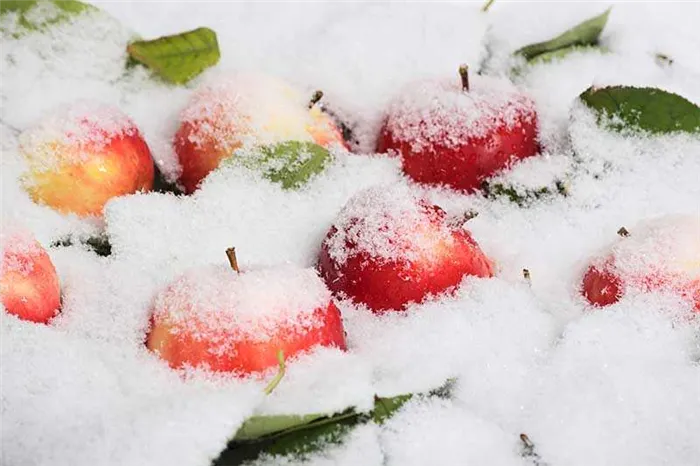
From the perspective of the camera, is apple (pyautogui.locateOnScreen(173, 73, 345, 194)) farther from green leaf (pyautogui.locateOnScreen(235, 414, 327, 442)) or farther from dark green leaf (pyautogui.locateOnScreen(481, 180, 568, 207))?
green leaf (pyautogui.locateOnScreen(235, 414, 327, 442))

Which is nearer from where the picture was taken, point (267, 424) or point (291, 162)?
point (267, 424)

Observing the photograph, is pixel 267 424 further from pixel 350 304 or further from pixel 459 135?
pixel 459 135

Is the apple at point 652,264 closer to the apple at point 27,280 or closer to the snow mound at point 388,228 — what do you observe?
the snow mound at point 388,228

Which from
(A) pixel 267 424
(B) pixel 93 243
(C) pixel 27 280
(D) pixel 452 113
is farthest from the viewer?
(D) pixel 452 113

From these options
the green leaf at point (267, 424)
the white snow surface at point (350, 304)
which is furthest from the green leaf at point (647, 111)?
the green leaf at point (267, 424)

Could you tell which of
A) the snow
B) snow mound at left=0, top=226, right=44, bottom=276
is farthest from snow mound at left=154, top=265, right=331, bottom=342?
the snow

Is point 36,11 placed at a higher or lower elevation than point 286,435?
higher

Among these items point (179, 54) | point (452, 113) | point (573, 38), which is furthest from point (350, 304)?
point (573, 38)
